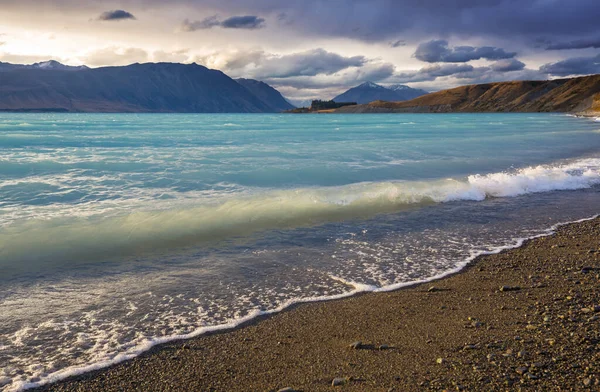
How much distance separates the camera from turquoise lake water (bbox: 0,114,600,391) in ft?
18.4

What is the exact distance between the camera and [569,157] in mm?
25891

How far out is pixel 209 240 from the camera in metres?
9.75

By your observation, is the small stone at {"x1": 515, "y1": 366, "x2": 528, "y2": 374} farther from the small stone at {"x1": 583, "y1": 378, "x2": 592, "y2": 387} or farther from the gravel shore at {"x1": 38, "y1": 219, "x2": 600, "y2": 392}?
the small stone at {"x1": 583, "y1": 378, "x2": 592, "y2": 387}

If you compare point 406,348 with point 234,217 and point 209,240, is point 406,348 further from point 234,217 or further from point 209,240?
point 234,217

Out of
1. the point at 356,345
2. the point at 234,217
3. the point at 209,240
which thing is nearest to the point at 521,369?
the point at 356,345

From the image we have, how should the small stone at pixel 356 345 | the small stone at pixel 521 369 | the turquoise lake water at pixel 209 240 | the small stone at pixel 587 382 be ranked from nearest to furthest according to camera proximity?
the small stone at pixel 587 382, the small stone at pixel 521 369, the small stone at pixel 356 345, the turquoise lake water at pixel 209 240

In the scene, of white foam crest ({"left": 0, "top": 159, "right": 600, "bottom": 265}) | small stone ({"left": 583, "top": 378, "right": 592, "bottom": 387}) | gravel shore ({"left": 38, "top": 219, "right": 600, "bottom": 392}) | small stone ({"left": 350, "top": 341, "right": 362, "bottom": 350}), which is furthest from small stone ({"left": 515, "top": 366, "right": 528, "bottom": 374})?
white foam crest ({"left": 0, "top": 159, "right": 600, "bottom": 265})

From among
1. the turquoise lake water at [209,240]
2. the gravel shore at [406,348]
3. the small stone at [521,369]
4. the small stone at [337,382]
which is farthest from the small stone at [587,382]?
the turquoise lake water at [209,240]

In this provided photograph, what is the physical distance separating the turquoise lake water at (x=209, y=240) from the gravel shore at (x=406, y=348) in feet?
1.47

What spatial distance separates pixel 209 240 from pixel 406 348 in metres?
5.80

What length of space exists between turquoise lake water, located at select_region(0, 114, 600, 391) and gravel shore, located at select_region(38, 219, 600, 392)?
45 cm

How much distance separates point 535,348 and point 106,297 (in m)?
5.32

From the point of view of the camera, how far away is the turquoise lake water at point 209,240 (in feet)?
18.4

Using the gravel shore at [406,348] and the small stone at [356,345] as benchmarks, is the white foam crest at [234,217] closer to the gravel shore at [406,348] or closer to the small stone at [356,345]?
the gravel shore at [406,348]
